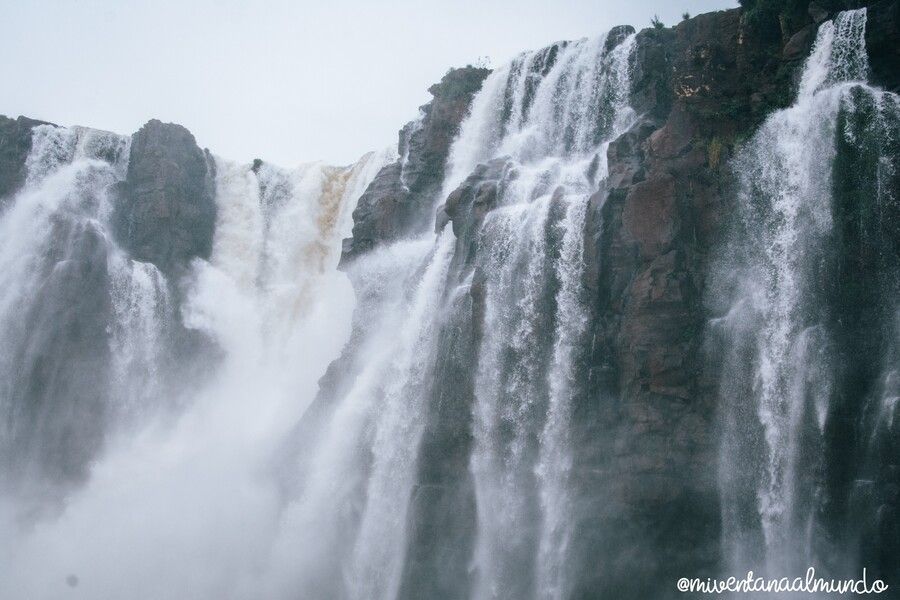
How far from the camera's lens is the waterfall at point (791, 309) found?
2022 centimetres

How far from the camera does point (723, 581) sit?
21219 mm

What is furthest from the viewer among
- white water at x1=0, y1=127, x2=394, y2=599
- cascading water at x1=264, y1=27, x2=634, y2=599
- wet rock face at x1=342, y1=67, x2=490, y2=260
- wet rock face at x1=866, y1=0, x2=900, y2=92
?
wet rock face at x1=342, y1=67, x2=490, y2=260

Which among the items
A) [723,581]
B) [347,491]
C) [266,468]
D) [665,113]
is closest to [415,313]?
[347,491]

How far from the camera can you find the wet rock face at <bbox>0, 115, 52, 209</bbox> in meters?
40.8

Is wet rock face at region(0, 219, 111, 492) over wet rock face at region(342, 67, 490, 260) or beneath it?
beneath

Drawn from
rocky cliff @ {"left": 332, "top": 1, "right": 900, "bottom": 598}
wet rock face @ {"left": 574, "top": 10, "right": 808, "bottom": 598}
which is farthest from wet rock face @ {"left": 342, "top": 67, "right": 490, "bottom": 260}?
wet rock face @ {"left": 574, "top": 10, "right": 808, "bottom": 598}

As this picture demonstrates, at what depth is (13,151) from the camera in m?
41.5

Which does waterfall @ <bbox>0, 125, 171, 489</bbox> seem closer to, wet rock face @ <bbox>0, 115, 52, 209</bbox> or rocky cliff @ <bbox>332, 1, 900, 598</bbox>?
wet rock face @ <bbox>0, 115, 52, 209</bbox>

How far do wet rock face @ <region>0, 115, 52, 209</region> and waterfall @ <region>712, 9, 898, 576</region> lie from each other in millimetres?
36476

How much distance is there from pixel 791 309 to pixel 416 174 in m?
20.7

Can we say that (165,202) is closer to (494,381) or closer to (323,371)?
(323,371)

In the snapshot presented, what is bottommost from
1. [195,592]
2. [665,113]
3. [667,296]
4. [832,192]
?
[195,592]

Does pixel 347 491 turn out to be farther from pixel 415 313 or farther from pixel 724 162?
pixel 724 162

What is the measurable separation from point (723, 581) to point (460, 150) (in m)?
23.9
